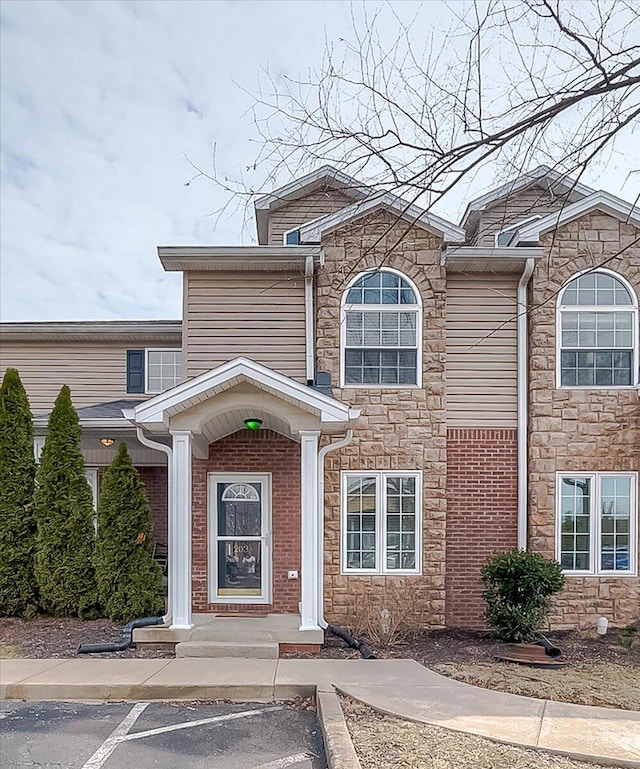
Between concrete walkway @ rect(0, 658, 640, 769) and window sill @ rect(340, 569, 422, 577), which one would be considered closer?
concrete walkway @ rect(0, 658, 640, 769)

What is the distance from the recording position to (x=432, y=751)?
472 cm

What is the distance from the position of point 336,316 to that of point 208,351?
192 centimetres

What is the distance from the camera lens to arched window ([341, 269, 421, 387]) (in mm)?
9438

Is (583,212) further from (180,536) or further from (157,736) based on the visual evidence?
(157,736)

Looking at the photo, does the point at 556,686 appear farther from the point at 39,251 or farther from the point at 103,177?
the point at 39,251

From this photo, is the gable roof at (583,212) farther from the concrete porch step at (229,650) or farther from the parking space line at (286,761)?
the parking space line at (286,761)

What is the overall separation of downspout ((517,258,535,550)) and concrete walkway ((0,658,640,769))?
3.09 m

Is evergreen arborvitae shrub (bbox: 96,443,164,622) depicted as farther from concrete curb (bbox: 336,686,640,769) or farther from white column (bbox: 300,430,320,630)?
concrete curb (bbox: 336,686,640,769)

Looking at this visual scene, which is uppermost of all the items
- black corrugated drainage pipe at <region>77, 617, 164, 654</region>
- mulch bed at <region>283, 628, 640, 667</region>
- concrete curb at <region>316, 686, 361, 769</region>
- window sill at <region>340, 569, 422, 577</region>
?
window sill at <region>340, 569, 422, 577</region>

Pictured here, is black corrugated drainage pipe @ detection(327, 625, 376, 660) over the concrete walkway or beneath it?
beneath

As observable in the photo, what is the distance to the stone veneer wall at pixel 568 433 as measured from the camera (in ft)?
30.2

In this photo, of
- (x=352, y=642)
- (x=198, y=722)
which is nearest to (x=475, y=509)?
(x=352, y=642)

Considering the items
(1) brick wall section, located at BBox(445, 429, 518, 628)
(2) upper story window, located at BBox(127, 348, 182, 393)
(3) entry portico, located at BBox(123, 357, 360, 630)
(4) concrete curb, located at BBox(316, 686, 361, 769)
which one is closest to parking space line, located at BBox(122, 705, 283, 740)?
(4) concrete curb, located at BBox(316, 686, 361, 769)

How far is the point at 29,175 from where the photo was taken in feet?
41.4
